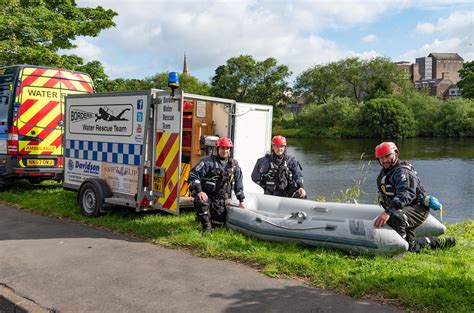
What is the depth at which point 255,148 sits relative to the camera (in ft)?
26.0

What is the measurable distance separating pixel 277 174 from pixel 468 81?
249ft

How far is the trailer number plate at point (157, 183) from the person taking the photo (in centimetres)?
676

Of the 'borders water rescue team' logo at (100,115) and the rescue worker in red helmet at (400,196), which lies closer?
the rescue worker in red helmet at (400,196)

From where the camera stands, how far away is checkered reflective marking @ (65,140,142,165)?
7021 millimetres

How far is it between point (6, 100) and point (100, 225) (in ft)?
14.3

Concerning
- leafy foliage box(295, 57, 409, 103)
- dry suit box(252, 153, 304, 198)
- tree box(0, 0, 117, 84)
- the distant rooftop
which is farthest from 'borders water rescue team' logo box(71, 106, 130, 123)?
the distant rooftop

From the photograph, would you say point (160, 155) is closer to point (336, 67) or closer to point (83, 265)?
point (83, 265)

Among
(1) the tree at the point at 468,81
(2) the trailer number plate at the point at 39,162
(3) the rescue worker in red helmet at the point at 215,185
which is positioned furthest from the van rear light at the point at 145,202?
(1) the tree at the point at 468,81

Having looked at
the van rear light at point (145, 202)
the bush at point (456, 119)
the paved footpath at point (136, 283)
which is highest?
the bush at point (456, 119)

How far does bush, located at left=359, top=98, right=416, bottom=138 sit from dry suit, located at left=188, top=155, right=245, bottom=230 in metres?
50.1

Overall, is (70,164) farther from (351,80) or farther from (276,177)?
(351,80)

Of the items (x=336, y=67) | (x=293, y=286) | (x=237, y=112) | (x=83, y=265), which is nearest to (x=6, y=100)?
(x=237, y=112)

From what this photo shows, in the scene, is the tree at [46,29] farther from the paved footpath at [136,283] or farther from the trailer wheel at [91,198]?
the paved footpath at [136,283]

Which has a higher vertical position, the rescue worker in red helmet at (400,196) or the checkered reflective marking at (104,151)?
the checkered reflective marking at (104,151)
